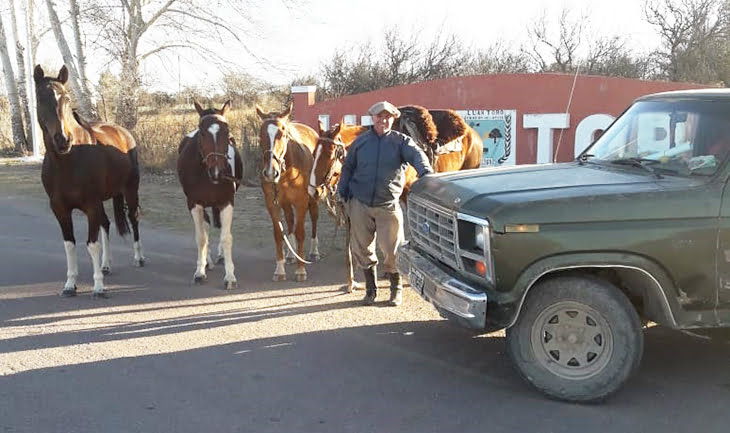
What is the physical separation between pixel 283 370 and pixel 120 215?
4.86 metres

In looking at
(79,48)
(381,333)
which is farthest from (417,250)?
(79,48)

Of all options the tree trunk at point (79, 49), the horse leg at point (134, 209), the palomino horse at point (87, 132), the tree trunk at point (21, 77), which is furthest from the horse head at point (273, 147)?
the tree trunk at point (21, 77)

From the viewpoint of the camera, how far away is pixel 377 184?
6.69 m

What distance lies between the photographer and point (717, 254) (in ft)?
14.6

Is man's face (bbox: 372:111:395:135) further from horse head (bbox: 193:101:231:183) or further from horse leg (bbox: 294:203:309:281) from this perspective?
horse head (bbox: 193:101:231:183)

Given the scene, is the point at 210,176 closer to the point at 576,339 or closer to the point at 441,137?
the point at 441,137

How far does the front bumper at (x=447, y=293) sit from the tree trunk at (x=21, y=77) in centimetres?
2309

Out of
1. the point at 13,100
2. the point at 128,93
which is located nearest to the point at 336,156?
the point at 128,93

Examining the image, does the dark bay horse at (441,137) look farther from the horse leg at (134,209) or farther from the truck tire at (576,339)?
the horse leg at (134,209)

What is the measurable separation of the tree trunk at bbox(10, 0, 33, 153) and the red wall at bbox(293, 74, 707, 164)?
54.7 ft

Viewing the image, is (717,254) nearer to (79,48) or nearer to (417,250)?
(417,250)

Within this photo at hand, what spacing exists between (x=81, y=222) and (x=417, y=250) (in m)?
8.53

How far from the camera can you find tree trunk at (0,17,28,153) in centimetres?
2411

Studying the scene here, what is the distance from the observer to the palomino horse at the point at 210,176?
7.73 meters
